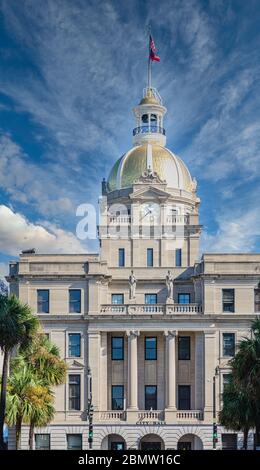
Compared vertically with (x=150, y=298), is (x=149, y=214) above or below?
above

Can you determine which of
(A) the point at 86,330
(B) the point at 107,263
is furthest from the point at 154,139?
(A) the point at 86,330

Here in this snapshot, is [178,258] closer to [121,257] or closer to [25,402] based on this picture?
[121,257]

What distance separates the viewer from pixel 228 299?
6844 centimetres

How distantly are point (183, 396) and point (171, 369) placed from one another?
352 centimetres

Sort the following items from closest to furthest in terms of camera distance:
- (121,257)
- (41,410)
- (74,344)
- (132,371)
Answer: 1. (41,410)
2. (132,371)
3. (74,344)
4. (121,257)

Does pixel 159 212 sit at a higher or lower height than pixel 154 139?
lower

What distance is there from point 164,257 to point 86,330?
12.8 meters

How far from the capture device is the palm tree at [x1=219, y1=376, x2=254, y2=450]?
45.2 meters

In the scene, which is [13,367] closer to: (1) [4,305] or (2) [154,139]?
(1) [4,305]

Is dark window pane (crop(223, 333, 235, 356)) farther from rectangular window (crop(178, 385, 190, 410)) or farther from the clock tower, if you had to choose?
the clock tower

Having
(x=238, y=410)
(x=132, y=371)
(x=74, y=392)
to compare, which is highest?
(x=132, y=371)

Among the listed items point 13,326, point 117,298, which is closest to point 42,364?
point 13,326

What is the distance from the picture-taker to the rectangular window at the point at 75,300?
226ft

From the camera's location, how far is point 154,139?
86.3 meters
